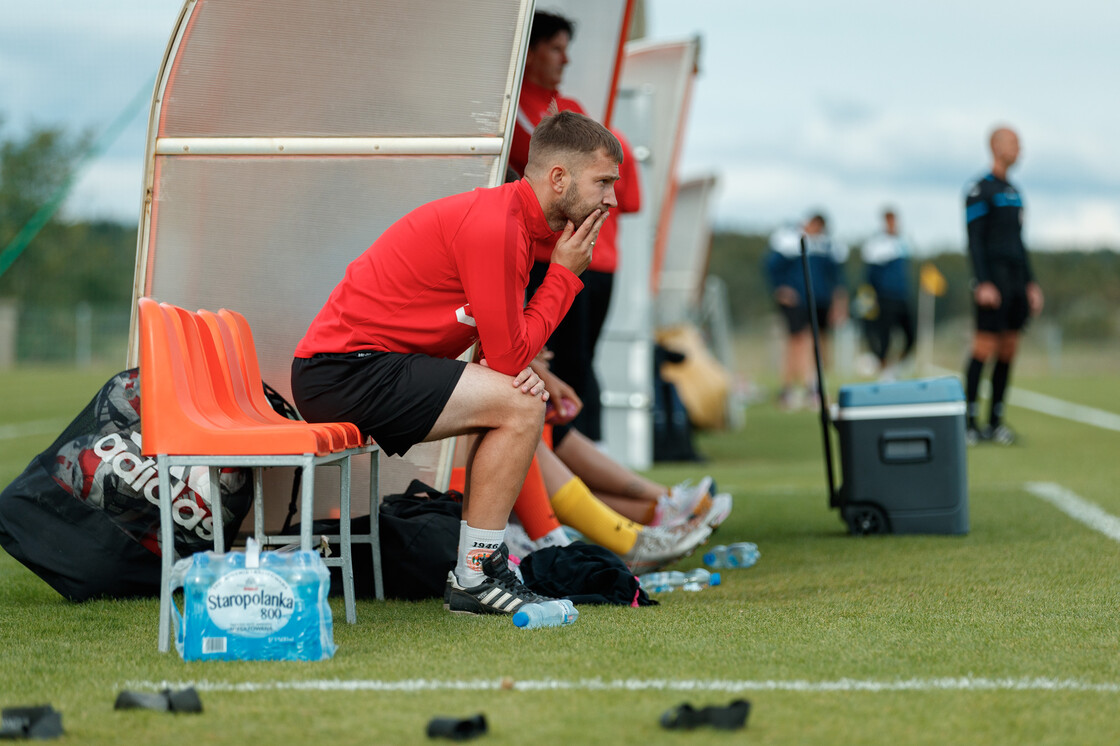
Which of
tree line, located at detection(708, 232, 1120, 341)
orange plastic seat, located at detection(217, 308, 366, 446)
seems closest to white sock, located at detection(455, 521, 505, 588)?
orange plastic seat, located at detection(217, 308, 366, 446)

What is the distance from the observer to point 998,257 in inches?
367

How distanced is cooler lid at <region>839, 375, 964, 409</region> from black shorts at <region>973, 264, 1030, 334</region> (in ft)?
13.8

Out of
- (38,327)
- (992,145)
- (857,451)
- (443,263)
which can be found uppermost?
(992,145)

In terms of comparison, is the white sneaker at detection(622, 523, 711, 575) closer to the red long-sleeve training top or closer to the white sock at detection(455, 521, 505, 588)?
the white sock at detection(455, 521, 505, 588)

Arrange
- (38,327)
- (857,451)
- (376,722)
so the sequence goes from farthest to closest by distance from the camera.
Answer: (38,327) < (857,451) < (376,722)

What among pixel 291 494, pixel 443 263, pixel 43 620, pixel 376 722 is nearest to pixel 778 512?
pixel 291 494

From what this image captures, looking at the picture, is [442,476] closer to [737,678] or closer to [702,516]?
[702,516]

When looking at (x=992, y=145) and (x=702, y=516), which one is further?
(x=992, y=145)

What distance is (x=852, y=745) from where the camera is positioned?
234 cm

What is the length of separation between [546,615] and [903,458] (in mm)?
2496

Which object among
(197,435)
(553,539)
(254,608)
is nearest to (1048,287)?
(553,539)

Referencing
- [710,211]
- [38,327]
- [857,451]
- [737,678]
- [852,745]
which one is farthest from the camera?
[38,327]

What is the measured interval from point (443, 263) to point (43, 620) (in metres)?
1.60

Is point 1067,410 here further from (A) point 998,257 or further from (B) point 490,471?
(B) point 490,471
